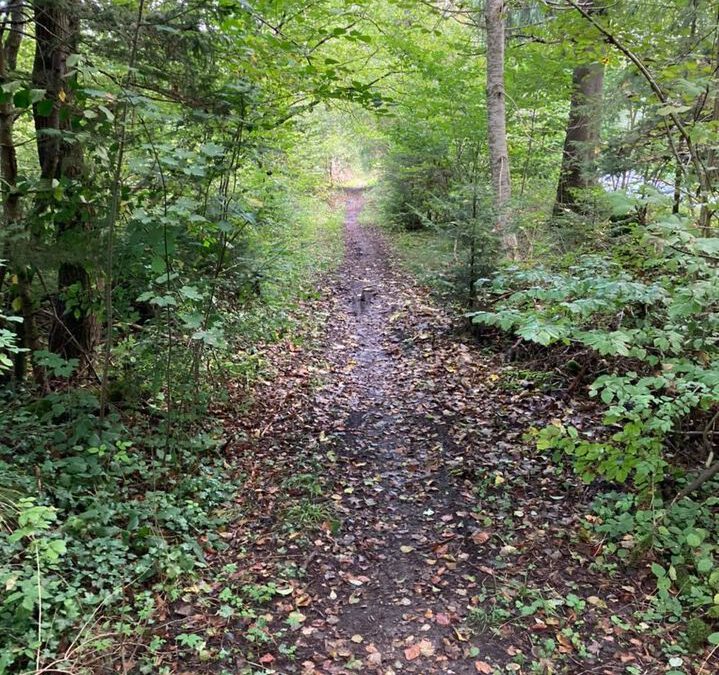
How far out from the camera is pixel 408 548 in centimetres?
433

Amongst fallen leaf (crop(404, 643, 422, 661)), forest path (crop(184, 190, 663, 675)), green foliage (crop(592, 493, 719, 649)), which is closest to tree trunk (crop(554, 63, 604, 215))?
forest path (crop(184, 190, 663, 675))

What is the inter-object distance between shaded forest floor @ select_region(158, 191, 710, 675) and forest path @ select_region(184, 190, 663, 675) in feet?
0.04

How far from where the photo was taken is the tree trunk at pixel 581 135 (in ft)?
29.9

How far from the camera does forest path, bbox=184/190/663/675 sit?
338cm

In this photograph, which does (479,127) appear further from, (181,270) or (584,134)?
(181,270)

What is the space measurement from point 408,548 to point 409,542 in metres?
0.08

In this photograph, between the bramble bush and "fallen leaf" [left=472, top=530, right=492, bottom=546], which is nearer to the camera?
the bramble bush

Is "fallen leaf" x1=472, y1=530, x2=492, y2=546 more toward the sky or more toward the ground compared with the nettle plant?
more toward the ground

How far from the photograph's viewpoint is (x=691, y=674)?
3115 millimetres

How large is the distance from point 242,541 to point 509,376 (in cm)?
410

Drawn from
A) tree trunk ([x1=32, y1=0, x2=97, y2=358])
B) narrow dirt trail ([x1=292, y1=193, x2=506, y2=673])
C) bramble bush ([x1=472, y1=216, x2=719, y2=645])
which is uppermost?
tree trunk ([x1=32, y1=0, x2=97, y2=358])

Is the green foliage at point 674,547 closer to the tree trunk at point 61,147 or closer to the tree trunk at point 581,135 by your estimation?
the tree trunk at point 61,147

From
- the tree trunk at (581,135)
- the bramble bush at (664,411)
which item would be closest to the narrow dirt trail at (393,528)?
the bramble bush at (664,411)

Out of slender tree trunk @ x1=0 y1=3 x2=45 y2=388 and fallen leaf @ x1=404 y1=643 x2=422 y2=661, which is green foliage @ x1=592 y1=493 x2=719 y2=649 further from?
slender tree trunk @ x1=0 y1=3 x2=45 y2=388
